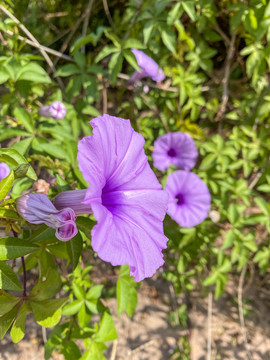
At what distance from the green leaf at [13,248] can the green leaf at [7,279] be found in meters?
0.07

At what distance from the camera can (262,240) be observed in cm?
309

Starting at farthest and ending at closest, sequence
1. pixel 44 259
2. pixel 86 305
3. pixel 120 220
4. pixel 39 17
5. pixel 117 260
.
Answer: pixel 39 17
pixel 86 305
pixel 44 259
pixel 120 220
pixel 117 260

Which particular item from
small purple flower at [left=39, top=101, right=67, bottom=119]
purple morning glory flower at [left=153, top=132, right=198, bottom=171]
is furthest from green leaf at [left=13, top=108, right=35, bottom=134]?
purple morning glory flower at [left=153, top=132, right=198, bottom=171]

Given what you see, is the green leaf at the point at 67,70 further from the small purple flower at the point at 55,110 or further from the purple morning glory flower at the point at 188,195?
the purple morning glory flower at the point at 188,195

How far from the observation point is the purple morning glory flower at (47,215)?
915 millimetres

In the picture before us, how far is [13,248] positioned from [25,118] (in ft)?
2.98

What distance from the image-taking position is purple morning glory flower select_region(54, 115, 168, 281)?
0.85 meters

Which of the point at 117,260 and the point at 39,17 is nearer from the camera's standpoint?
the point at 117,260

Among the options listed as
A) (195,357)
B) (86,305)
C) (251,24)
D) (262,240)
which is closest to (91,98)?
(251,24)

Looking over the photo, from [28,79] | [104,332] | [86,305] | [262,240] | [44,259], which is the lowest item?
[262,240]

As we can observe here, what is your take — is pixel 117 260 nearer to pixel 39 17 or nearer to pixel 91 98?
pixel 91 98

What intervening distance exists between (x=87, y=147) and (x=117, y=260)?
0.32m

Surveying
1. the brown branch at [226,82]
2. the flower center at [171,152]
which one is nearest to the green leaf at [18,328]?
the flower center at [171,152]

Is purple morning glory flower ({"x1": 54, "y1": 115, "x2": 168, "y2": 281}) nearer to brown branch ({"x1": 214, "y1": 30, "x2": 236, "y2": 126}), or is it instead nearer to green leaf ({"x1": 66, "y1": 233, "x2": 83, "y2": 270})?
green leaf ({"x1": 66, "y1": 233, "x2": 83, "y2": 270})
